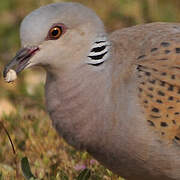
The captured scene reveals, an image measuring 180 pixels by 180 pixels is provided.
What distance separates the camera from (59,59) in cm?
404

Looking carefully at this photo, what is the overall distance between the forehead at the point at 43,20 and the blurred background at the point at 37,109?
1.24 meters

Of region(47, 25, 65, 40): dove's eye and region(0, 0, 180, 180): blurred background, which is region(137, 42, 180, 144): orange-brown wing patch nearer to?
region(47, 25, 65, 40): dove's eye

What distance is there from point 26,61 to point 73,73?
0.37m

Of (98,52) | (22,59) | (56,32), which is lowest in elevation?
(98,52)

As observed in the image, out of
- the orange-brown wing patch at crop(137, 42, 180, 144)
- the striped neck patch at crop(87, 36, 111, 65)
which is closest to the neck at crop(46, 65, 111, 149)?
the striped neck patch at crop(87, 36, 111, 65)

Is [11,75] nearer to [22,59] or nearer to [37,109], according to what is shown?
[22,59]

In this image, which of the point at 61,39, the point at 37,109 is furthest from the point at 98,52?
the point at 37,109

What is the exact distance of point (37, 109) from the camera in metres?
6.80

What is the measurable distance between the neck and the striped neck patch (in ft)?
0.16

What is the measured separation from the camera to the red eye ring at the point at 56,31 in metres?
3.95

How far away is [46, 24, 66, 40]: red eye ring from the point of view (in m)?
3.95

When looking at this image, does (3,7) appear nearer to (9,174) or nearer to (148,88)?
(9,174)

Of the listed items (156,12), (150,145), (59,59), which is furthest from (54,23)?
(156,12)

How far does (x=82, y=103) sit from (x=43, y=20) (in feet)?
2.16
